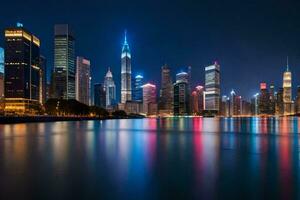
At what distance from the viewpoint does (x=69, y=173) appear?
2066 cm

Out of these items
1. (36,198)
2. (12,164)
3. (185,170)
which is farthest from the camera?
(12,164)

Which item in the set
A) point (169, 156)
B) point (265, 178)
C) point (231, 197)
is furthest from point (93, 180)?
point (169, 156)

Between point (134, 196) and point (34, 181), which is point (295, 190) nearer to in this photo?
point (134, 196)

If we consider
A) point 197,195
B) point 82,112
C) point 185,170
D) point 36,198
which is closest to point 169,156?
point 185,170

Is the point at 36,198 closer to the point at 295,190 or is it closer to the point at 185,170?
the point at 185,170

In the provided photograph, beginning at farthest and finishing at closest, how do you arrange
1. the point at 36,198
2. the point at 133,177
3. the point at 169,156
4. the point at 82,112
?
1. the point at 82,112
2. the point at 169,156
3. the point at 133,177
4. the point at 36,198

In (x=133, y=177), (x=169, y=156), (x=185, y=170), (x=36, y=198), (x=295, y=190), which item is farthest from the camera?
(x=169, y=156)

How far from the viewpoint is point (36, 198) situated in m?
15.0

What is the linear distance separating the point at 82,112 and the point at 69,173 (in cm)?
18090

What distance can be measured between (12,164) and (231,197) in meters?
15.2

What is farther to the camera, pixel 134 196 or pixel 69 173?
pixel 69 173

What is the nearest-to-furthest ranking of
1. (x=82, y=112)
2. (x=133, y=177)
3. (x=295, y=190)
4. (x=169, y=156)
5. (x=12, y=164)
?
(x=295, y=190), (x=133, y=177), (x=12, y=164), (x=169, y=156), (x=82, y=112)

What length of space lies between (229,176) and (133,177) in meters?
5.17

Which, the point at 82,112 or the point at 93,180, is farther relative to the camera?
the point at 82,112
